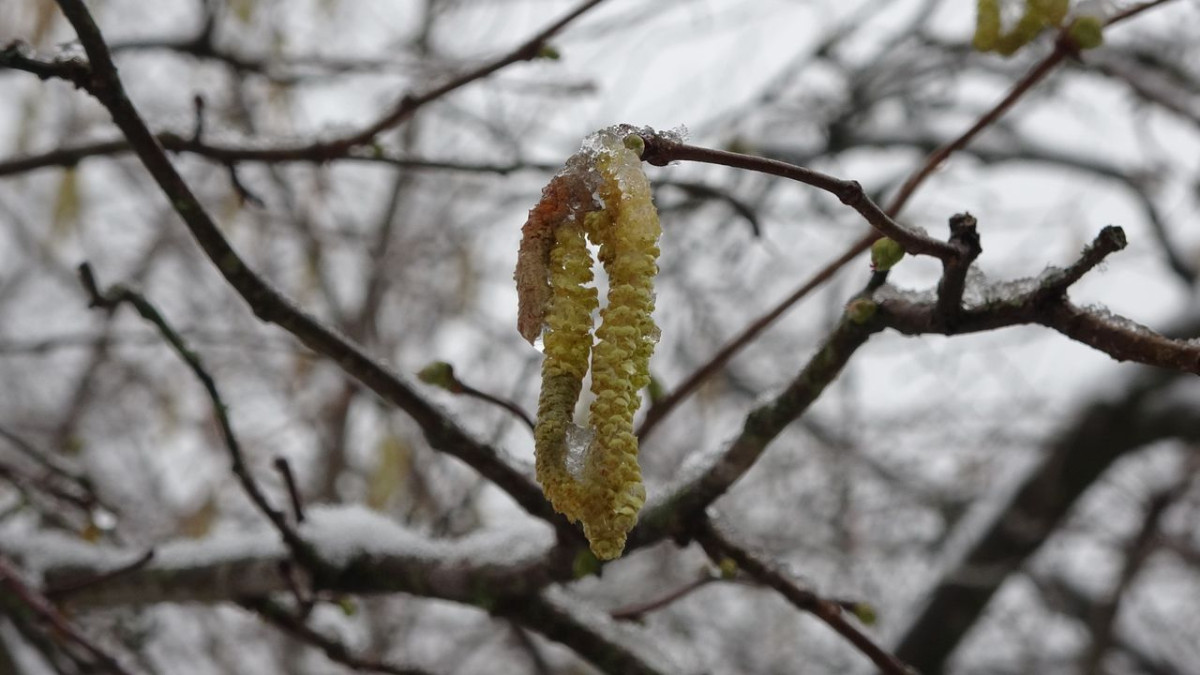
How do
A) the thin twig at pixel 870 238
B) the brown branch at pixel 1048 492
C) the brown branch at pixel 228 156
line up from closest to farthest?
the thin twig at pixel 870 238 → the brown branch at pixel 228 156 → the brown branch at pixel 1048 492

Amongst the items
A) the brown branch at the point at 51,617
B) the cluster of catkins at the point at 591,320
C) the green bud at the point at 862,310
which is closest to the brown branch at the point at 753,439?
the green bud at the point at 862,310

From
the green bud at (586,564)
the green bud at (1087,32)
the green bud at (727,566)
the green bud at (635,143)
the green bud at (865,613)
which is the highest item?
the green bud at (1087,32)

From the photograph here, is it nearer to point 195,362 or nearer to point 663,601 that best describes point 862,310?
point 663,601

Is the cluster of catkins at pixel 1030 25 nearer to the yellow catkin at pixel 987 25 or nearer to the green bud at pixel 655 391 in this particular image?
the yellow catkin at pixel 987 25

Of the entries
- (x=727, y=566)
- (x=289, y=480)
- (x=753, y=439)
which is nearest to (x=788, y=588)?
(x=727, y=566)

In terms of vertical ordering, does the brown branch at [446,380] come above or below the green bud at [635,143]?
above

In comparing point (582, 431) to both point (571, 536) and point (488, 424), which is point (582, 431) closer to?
point (571, 536)
